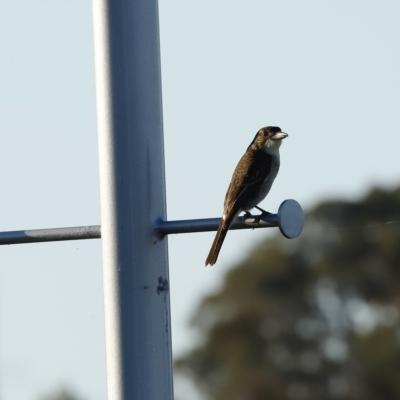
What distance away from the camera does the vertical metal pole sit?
3682mm

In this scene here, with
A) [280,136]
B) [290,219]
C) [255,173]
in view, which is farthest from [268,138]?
[290,219]

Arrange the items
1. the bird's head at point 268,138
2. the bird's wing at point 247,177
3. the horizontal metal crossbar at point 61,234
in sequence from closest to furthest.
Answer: the horizontal metal crossbar at point 61,234, the bird's wing at point 247,177, the bird's head at point 268,138

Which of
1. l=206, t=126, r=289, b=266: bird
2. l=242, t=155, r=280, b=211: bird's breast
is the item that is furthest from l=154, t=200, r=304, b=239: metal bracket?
l=242, t=155, r=280, b=211: bird's breast

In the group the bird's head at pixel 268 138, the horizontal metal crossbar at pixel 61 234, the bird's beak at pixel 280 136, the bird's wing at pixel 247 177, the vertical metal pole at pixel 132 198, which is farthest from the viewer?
the bird's head at pixel 268 138

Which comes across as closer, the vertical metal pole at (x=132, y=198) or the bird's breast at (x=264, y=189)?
the vertical metal pole at (x=132, y=198)

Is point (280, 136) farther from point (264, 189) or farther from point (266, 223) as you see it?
point (266, 223)

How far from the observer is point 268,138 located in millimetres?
7562

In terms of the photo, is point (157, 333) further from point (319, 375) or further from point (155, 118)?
point (319, 375)

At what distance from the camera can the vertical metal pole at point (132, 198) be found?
368 centimetres

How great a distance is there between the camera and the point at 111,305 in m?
3.72

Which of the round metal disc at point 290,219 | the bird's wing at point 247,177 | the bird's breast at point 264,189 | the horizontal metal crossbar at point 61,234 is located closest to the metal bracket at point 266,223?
the round metal disc at point 290,219

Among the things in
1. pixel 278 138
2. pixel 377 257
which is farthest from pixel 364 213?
pixel 278 138

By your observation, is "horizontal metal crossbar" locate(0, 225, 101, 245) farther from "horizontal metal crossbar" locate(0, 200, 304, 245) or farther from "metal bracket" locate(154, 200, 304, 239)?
"metal bracket" locate(154, 200, 304, 239)

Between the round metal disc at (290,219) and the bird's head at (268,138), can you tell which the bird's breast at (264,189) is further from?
the round metal disc at (290,219)
